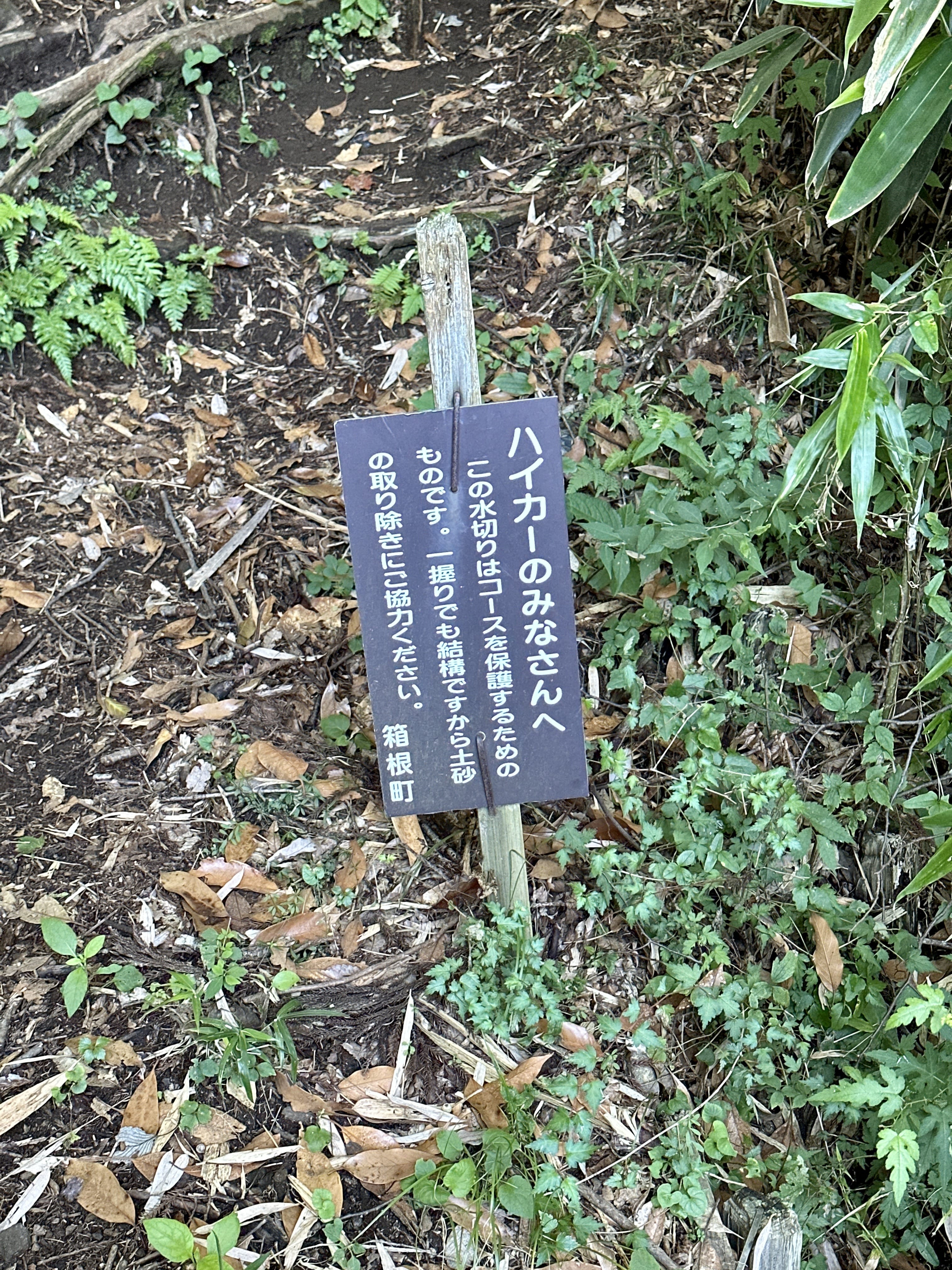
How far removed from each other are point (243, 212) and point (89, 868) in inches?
116

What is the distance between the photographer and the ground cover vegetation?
2078 millimetres

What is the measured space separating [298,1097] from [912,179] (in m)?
2.86

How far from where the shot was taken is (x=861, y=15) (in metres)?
1.81

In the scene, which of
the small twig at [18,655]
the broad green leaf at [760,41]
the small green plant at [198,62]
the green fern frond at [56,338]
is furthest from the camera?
the small green plant at [198,62]

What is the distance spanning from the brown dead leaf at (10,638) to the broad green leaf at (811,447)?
93.8 inches

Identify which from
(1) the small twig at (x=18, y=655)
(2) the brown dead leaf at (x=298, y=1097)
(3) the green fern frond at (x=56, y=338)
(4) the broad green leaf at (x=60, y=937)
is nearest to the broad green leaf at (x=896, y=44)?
(2) the brown dead leaf at (x=298, y=1097)

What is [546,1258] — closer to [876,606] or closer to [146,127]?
[876,606]

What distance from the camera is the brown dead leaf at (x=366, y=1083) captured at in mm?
2189

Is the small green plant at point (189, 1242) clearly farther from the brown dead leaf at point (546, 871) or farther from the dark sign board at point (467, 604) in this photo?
the brown dead leaf at point (546, 871)

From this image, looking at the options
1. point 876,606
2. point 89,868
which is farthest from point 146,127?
point 876,606

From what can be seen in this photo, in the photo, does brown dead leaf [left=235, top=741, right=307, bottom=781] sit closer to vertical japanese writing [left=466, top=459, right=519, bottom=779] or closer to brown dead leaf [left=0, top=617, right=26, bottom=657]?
vertical japanese writing [left=466, top=459, right=519, bottom=779]

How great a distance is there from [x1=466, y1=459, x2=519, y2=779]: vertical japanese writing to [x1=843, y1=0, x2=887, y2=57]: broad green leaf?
1116mm

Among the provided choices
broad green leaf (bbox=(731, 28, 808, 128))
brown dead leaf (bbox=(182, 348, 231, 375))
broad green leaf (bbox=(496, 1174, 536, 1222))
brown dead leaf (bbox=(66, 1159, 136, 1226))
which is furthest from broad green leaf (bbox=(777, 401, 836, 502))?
brown dead leaf (bbox=(182, 348, 231, 375))

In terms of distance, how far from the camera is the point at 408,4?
441 cm
